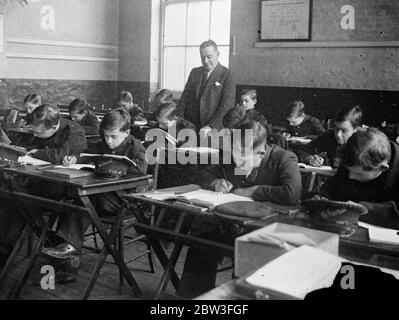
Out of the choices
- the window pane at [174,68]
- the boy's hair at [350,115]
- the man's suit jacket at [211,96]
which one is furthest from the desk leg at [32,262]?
the window pane at [174,68]

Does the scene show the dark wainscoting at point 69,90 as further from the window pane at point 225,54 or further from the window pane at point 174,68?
the window pane at point 225,54

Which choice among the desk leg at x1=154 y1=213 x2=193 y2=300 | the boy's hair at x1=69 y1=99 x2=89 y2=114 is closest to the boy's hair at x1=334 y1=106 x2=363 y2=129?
the desk leg at x1=154 y1=213 x2=193 y2=300

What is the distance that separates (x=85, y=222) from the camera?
3412 millimetres

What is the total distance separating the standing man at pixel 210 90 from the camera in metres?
5.13

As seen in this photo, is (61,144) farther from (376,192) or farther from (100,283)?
(376,192)

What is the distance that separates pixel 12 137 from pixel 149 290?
8.48 ft

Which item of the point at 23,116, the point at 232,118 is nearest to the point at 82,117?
the point at 23,116

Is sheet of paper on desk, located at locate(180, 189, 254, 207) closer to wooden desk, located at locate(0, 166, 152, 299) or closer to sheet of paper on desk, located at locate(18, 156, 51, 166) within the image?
wooden desk, located at locate(0, 166, 152, 299)

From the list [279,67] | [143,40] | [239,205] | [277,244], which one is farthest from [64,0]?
[277,244]

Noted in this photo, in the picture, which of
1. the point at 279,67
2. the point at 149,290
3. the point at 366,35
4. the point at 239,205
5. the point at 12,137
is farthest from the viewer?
the point at 279,67

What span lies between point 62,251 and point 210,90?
7.91ft

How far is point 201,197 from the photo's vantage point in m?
2.60

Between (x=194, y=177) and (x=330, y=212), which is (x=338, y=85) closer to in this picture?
(x=194, y=177)
